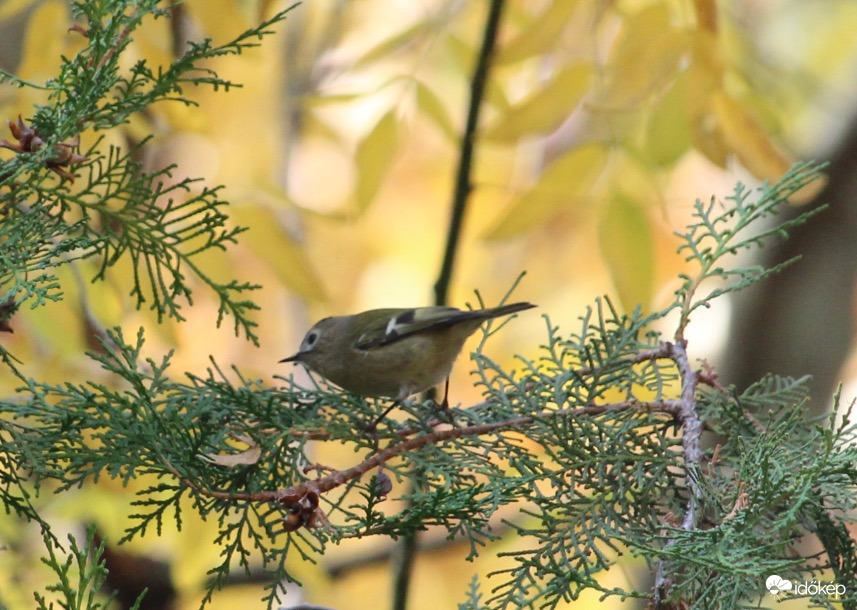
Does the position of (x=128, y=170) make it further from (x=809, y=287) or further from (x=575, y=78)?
(x=809, y=287)

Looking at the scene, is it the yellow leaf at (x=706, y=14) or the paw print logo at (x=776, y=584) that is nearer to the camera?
the paw print logo at (x=776, y=584)

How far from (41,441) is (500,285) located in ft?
13.1

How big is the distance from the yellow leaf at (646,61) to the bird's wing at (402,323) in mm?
663

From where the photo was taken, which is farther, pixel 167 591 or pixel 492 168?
pixel 492 168

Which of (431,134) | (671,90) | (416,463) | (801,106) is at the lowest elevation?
(416,463)

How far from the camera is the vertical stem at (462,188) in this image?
8.13 ft

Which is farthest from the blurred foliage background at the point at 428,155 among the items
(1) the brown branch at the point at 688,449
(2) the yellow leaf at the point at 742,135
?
(1) the brown branch at the point at 688,449

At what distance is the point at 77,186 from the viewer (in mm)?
2459

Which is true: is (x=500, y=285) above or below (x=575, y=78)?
above

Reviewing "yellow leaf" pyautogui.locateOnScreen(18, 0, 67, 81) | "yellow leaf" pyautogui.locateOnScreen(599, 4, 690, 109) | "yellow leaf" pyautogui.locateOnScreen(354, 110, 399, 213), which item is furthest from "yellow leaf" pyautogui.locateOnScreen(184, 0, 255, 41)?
"yellow leaf" pyautogui.locateOnScreen(599, 4, 690, 109)

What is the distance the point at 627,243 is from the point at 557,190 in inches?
9.6

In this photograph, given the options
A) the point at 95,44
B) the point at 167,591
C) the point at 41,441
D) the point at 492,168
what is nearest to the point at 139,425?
the point at 41,441

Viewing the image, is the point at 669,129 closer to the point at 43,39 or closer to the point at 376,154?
the point at 376,154

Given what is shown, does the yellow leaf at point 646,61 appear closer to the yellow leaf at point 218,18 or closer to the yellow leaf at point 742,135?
the yellow leaf at point 742,135
